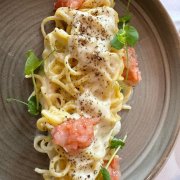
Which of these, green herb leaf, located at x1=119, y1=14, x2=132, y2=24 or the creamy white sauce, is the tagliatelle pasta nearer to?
the creamy white sauce

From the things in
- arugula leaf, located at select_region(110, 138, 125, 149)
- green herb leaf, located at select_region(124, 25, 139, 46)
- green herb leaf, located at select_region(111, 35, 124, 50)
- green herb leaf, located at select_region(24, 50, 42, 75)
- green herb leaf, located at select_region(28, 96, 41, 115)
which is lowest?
arugula leaf, located at select_region(110, 138, 125, 149)

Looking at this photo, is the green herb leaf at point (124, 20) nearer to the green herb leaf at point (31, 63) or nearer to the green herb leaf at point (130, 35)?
the green herb leaf at point (130, 35)

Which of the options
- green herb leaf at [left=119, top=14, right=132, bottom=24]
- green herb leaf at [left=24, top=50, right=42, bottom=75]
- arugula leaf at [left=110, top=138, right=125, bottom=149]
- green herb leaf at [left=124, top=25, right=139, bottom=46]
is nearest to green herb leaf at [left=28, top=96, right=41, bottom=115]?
green herb leaf at [left=24, top=50, right=42, bottom=75]

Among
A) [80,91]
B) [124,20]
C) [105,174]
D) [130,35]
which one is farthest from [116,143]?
[124,20]

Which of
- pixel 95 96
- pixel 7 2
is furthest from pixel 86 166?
pixel 7 2

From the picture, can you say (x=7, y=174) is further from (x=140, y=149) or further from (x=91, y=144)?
(x=140, y=149)

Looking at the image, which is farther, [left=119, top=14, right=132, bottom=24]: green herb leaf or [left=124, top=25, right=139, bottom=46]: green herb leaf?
[left=119, top=14, right=132, bottom=24]: green herb leaf

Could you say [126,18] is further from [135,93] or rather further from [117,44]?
[135,93]

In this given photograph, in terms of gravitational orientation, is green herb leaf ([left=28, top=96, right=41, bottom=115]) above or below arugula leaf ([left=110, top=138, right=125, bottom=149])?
above
